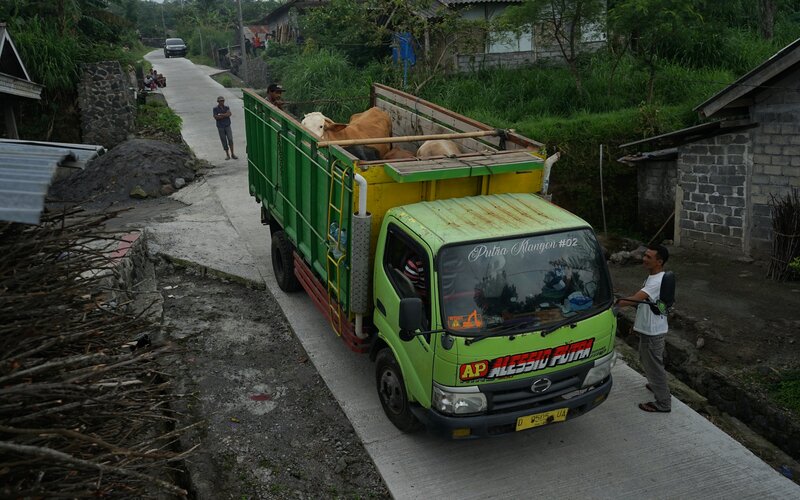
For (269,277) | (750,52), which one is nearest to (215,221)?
(269,277)

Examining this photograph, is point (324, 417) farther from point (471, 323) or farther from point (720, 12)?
point (720, 12)

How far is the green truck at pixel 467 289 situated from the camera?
5285 millimetres

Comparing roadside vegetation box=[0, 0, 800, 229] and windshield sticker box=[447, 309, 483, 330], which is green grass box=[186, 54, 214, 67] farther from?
windshield sticker box=[447, 309, 483, 330]

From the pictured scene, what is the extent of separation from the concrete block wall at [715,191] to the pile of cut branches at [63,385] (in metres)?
9.37

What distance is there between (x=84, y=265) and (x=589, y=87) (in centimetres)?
1460

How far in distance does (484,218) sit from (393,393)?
5.77ft

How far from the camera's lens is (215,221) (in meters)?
12.1

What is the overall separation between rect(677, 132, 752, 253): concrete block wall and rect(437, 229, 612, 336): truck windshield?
20.8ft

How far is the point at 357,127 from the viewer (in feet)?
28.9

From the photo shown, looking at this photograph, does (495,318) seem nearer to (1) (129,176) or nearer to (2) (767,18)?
(1) (129,176)

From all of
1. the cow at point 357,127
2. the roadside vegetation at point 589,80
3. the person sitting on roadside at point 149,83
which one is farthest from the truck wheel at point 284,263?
the person sitting on roadside at point 149,83

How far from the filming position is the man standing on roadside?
6.13m

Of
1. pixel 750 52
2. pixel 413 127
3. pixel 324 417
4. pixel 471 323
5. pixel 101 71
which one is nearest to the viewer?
pixel 471 323

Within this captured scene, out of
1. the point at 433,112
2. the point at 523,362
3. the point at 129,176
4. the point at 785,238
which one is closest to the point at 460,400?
the point at 523,362
